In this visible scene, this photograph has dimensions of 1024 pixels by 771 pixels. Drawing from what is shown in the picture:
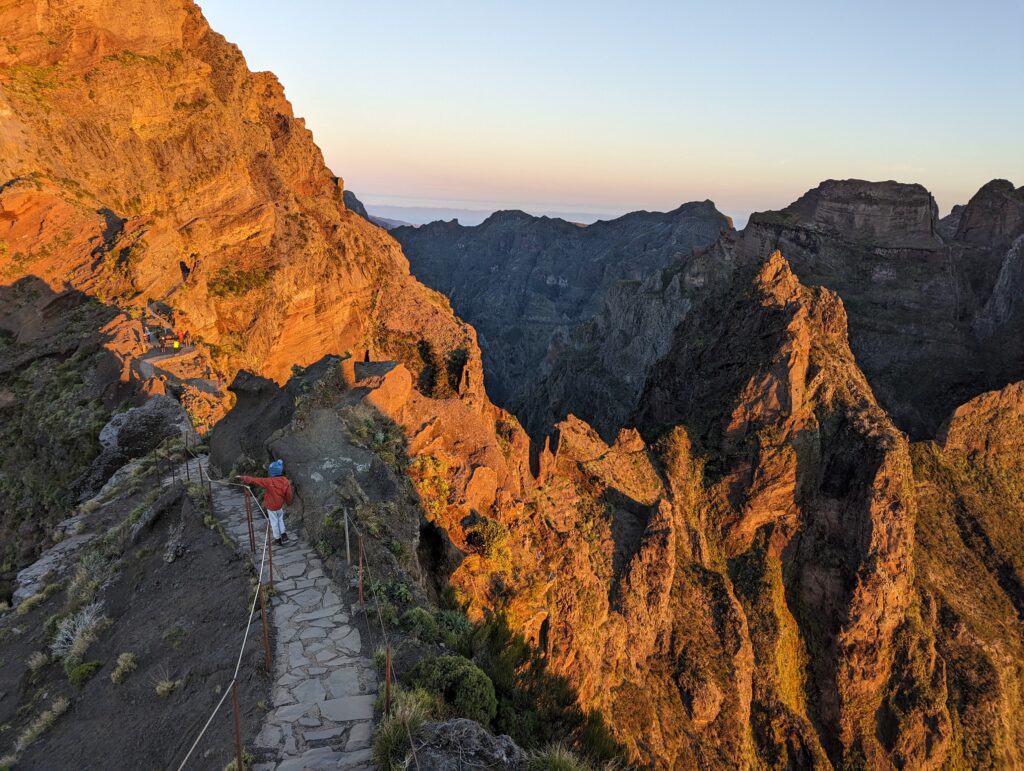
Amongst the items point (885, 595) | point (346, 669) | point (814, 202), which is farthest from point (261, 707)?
point (814, 202)

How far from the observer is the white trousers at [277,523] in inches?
363

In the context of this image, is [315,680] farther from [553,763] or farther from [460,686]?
[553,763]

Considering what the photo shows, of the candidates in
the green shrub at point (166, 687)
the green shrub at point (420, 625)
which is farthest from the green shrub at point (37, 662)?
the green shrub at point (420, 625)

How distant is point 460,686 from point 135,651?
472 centimetres

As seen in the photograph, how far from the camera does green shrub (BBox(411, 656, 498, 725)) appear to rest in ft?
20.4

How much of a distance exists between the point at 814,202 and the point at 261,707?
97.4 meters

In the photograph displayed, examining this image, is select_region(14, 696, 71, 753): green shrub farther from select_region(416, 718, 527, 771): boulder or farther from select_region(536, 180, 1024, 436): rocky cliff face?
select_region(536, 180, 1024, 436): rocky cliff face

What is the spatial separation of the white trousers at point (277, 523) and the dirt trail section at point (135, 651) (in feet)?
1.71

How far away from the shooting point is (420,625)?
7410mm

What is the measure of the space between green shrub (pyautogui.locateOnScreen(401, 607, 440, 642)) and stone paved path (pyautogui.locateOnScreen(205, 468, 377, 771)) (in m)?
0.65

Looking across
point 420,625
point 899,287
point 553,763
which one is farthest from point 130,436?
point 899,287

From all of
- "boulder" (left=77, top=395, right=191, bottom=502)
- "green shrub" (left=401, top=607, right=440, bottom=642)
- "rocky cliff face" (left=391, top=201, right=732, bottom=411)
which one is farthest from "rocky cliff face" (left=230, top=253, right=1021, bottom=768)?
"rocky cliff face" (left=391, top=201, right=732, bottom=411)

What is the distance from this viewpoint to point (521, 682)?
8.28m

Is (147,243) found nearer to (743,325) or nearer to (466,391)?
(466,391)
